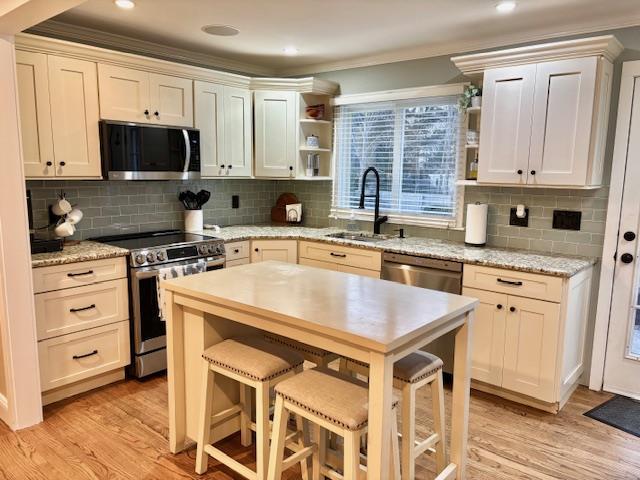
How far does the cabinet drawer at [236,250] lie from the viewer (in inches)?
151

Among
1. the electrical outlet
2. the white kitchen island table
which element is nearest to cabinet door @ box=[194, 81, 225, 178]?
the white kitchen island table

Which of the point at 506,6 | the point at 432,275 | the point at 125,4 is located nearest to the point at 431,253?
the point at 432,275

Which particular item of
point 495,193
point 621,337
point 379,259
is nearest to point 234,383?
point 379,259

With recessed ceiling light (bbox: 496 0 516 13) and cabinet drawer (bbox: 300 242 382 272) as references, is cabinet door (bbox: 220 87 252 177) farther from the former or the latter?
recessed ceiling light (bbox: 496 0 516 13)

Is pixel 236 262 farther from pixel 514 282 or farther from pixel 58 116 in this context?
pixel 514 282

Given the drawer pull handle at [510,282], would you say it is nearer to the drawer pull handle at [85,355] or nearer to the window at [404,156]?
the window at [404,156]

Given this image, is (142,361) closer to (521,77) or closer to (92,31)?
(92,31)

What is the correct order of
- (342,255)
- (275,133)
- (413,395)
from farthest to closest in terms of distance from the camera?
(275,133) < (342,255) < (413,395)

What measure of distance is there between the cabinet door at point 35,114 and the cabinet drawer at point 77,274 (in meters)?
0.64

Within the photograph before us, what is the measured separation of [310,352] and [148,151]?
2075 millimetres

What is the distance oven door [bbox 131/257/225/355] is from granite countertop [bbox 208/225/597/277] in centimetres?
74

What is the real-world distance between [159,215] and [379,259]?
1916 millimetres

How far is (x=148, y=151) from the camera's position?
3475 mm

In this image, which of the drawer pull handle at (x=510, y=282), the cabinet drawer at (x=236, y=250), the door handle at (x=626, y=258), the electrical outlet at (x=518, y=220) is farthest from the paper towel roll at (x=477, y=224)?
the cabinet drawer at (x=236, y=250)
